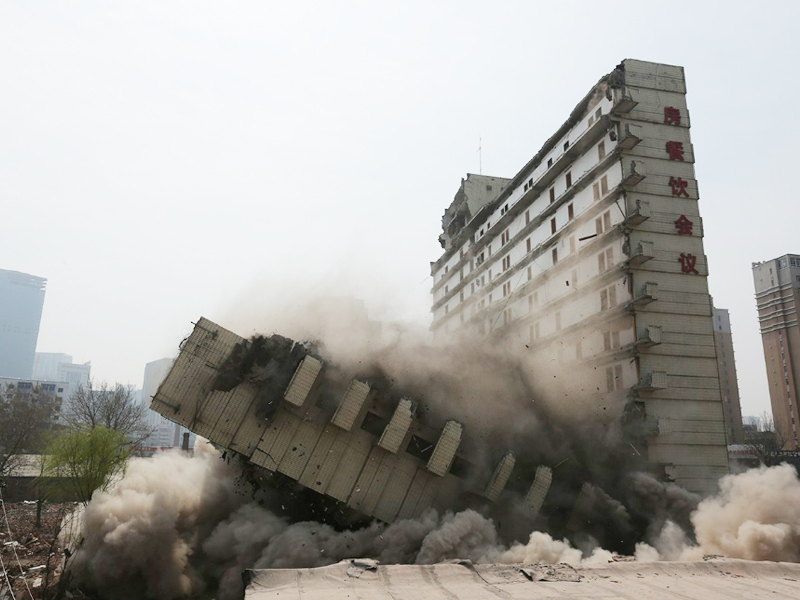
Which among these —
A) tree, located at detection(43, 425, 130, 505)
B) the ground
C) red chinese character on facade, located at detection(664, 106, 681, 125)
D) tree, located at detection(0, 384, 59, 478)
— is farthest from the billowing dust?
tree, located at detection(0, 384, 59, 478)

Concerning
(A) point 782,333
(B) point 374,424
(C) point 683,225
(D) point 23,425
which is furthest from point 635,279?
(A) point 782,333

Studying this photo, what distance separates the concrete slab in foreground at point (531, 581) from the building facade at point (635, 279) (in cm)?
1243

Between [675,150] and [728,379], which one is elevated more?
[675,150]

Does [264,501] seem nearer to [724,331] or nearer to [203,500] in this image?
[203,500]

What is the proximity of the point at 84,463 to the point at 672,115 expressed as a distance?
38761 mm

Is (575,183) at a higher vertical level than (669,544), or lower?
higher

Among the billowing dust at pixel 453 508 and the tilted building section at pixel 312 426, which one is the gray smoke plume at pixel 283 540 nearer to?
the billowing dust at pixel 453 508

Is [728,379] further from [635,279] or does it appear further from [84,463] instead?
[84,463]

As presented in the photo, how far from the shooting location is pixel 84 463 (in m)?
31.4

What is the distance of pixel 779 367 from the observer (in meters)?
88.5

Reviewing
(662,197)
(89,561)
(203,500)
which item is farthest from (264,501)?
(662,197)

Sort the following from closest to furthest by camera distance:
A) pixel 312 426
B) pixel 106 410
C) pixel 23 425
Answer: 1. pixel 312 426
2. pixel 106 410
3. pixel 23 425

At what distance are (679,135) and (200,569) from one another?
3173 centimetres

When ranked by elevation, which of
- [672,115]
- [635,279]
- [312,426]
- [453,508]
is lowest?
[453,508]
